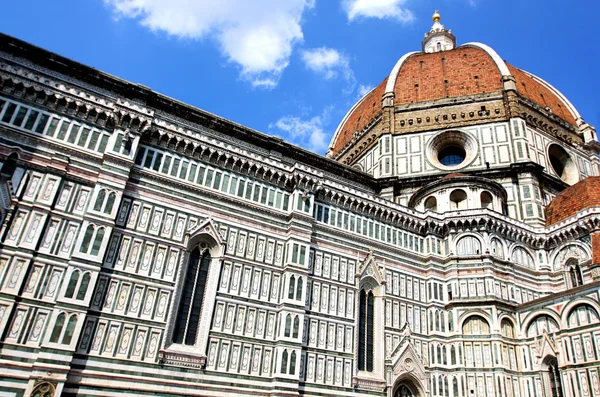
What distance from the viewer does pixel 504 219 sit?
2598 centimetres

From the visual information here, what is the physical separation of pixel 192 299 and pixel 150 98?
11048 millimetres

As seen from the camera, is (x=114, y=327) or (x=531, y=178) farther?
(x=531, y=178)

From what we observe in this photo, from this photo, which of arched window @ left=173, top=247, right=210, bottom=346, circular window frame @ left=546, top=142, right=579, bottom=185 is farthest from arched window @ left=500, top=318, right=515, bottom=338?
circular window frame @ left=546, top=142, right=579, bottom=185

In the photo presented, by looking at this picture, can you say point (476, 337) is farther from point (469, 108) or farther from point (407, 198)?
point (469, 108)

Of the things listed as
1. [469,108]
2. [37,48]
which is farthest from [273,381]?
[469,108]

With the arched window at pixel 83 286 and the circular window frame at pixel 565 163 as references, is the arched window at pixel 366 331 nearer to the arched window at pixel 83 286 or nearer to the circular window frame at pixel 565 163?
the arched window at pixel 83 286

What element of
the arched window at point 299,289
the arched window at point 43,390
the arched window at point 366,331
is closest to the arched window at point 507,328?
the arched window at point 366,331

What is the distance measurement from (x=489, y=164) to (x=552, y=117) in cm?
856

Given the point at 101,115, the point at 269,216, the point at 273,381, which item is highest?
the point at 101,115

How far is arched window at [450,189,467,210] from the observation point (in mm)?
27156

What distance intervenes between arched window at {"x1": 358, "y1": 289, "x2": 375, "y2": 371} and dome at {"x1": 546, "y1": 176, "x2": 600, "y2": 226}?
13213 mm

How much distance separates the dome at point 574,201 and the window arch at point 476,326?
8824 millimetres

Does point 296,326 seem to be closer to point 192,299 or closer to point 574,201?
point 192,299

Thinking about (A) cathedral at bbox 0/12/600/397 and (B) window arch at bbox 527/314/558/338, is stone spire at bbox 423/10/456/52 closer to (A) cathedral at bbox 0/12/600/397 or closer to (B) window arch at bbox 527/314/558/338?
(A) cathedral at bbox 0/12/600/397
